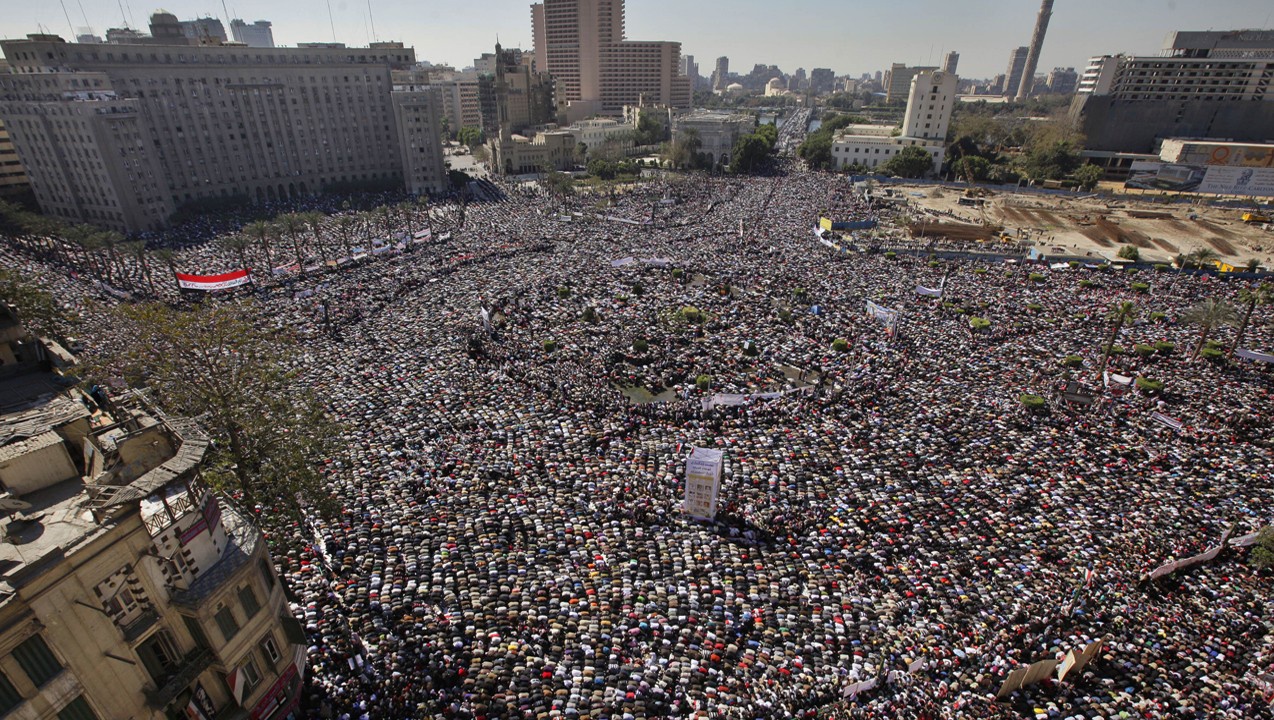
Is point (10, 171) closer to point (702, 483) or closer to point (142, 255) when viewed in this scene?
point (142, 255)

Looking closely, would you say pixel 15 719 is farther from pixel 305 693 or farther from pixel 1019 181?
pixel 1019 181

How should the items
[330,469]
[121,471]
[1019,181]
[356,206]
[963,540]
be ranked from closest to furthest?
[121,471] → [963,540] → [330,469] → [356,206] → [1019,181]

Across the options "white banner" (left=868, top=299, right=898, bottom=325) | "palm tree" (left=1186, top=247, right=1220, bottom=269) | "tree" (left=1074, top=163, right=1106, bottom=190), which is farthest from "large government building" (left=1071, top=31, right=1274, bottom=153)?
"white banner" (left=868, top=299, right=898, bottom=325)

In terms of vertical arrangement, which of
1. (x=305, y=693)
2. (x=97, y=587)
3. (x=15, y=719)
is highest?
(x=97, y=587)

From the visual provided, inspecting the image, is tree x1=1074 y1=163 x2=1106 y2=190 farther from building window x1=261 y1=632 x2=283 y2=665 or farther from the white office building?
building window x1=261 y1=632 x2=283 y2=665

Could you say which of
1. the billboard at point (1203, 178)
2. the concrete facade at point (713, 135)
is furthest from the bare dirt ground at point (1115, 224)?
the concrete facade at point (713, 135)

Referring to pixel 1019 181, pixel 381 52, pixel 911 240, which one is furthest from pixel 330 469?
pixel 1019 181
